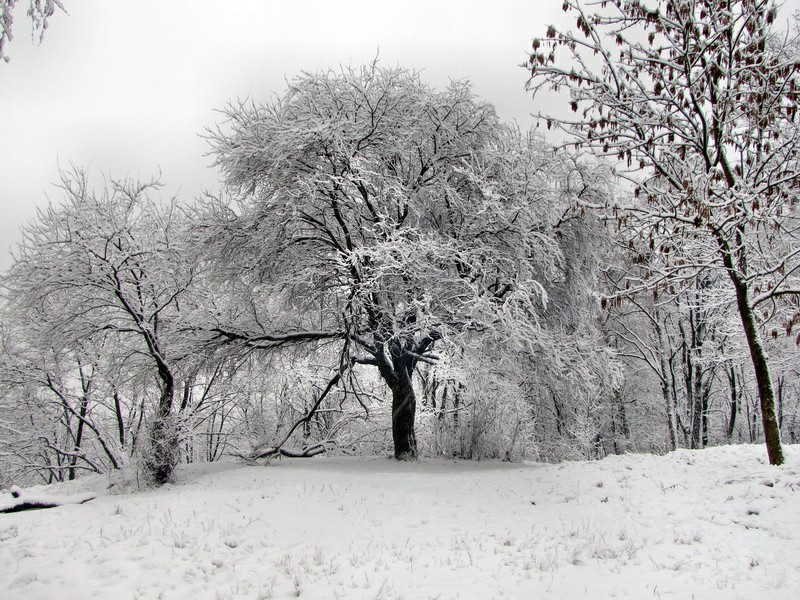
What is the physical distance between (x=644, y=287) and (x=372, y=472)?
21.0 ft

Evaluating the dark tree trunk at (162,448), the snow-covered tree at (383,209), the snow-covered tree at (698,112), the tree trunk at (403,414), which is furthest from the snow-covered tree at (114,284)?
the snow-covered tree at (698,112)

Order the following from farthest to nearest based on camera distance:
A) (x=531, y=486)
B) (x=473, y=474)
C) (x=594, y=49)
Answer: (x=473, y=474) → (x=531, y=486) → (x=594, y=49)

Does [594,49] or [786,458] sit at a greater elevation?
[594,49]

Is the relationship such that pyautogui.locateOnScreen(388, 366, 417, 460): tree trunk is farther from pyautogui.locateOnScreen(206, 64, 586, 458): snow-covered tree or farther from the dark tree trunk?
the dark tree trunk

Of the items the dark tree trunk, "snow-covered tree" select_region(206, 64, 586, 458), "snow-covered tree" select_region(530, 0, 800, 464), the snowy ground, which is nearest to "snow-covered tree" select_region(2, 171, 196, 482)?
the dark tree trunk

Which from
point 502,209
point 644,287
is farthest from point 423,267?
point 644,287

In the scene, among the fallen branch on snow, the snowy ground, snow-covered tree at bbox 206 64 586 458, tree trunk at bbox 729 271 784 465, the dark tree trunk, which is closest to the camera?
the snowy ground

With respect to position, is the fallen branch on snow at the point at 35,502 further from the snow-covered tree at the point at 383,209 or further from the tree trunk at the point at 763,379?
the tree trunk at the point at 763,379

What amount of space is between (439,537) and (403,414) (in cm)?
600

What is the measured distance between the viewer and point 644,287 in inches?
285

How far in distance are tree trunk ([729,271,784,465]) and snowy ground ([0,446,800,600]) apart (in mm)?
414

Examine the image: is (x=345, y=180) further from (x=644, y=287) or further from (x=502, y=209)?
(x=644, y=287)

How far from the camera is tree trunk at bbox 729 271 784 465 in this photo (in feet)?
25.5

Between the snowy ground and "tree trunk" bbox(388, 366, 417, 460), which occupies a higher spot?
"tree trunk" bbox(388, 366, 417, 460)
